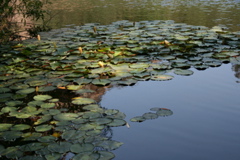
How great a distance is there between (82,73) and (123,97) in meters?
0.80

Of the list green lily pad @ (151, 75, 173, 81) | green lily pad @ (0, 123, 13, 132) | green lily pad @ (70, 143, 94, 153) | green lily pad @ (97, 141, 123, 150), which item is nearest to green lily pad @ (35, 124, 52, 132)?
green lily pad @ (0, 123, 13, 132)

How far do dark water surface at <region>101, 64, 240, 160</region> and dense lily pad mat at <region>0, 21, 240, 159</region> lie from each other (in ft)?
0.35

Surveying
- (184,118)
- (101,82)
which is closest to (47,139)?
(184,118)

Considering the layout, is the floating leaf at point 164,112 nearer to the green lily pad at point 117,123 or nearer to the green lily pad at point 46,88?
the green lily pad at point 117,123

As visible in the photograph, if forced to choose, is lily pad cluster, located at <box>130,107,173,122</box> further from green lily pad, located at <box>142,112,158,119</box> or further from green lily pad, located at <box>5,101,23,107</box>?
green lily pad, located at <box>5,101,23,107</box>

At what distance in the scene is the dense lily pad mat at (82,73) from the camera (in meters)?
2.26

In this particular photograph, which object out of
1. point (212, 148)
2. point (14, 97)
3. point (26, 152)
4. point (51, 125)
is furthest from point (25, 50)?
point (212, 148)

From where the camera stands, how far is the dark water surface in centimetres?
216

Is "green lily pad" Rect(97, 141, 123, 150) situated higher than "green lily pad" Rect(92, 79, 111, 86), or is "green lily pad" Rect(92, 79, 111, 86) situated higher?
"green lily pad" Rect(92, 79, 111, 86)

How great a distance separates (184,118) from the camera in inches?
104

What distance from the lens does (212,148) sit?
7.13ft

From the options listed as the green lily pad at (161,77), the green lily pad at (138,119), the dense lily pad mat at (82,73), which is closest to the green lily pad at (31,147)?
the dense lily pad mat at (82,73)

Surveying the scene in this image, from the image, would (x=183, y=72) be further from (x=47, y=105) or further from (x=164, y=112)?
(x=47, y=105)

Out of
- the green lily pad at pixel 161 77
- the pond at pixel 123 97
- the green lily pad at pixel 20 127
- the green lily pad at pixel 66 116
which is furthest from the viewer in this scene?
the green lily pad at pixel 161 77
